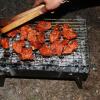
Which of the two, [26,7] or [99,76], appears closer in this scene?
[99,76]

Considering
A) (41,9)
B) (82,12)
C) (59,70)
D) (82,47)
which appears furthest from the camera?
(82,12)

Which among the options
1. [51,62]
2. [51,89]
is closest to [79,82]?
[51,89]

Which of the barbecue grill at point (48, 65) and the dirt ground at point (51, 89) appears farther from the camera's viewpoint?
the dirt ground at point (51, 89)

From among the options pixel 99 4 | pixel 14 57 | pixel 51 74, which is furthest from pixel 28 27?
pixel 99 4

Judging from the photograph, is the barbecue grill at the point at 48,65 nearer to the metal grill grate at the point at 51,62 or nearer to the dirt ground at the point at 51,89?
the metal grill grate at the point at 51,62

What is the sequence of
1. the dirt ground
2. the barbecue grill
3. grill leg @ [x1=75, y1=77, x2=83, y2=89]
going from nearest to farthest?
the barbecue grill < grill leg @ [x1=75, y1=77, x2=83, y2=89] < the dirt ground

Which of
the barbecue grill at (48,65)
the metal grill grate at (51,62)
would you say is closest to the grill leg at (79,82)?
the barbecue grill at (48,65)

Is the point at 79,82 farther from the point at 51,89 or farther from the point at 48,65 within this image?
the point at 48,65

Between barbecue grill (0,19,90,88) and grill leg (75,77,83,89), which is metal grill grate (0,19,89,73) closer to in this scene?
barbecue grill (0,19,90,88)

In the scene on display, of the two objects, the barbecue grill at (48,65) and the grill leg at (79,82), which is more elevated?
the barbecue grill at (48,65)

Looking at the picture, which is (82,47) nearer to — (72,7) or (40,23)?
(40,23)

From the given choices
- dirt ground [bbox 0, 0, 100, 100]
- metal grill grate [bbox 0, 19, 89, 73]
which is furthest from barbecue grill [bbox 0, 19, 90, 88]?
dirt ground [bbox 0, 0, 100, 100]
